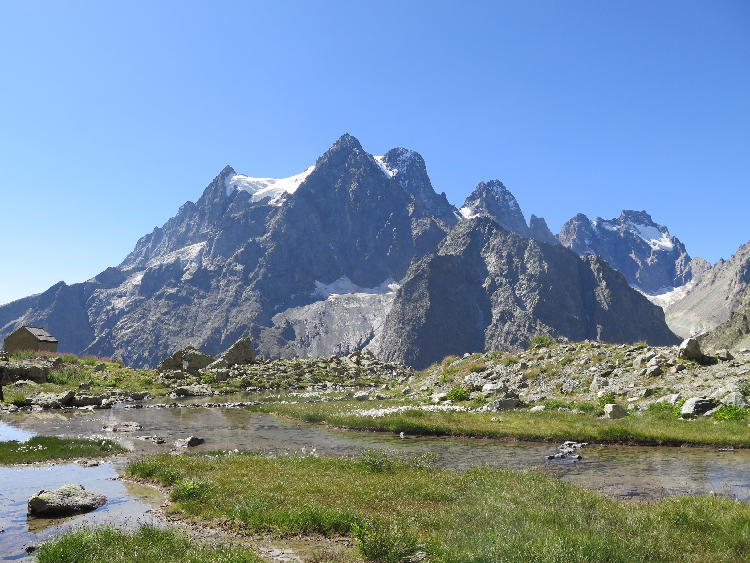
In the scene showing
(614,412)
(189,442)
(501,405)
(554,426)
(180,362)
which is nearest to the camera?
(189,442)

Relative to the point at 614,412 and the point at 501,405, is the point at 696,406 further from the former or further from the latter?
the point at 501,405

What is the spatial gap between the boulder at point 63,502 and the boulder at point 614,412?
30.0 m

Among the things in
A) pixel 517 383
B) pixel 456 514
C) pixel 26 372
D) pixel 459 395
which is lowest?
pixel 459 395

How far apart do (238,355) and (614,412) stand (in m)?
66.1

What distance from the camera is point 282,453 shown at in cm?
2458

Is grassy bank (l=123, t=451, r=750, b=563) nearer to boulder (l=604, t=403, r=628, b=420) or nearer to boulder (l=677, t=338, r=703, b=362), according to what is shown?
boulder (l=604, t=403, r=628, b=420)

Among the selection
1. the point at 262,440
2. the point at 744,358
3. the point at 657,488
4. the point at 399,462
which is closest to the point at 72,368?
the point at 262,440

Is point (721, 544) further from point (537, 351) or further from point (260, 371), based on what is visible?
point (260, 371)

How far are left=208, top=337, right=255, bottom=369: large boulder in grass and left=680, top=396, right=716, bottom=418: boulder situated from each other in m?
66.6

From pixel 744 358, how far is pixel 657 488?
1010 inches

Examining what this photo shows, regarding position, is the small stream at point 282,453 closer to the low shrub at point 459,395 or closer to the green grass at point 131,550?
A: the green grass at point 131,550

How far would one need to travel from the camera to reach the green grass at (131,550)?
9.23 meters

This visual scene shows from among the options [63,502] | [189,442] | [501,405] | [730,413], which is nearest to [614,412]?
[730,413]

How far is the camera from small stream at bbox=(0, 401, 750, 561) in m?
14.3
